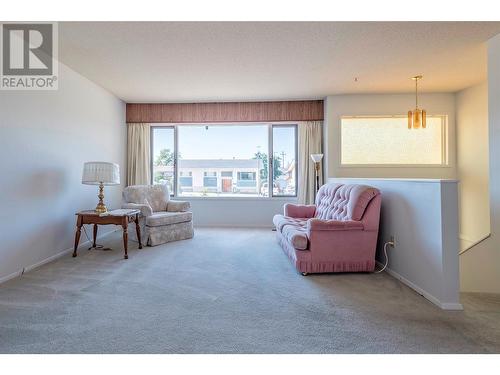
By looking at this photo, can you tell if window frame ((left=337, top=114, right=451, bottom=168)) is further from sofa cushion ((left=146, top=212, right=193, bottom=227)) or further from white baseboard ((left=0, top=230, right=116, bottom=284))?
white baseboard ((left=0, top=230, right=116, bottom=284))

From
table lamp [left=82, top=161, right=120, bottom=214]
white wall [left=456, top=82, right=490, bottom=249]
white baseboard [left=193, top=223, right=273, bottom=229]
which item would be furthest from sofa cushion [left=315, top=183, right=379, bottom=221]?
table lamp [left=82, top=161, right=120, bottom=214]

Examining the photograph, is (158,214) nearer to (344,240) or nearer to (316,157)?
(344,240)

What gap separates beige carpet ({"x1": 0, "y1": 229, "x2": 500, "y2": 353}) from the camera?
66.9 inches

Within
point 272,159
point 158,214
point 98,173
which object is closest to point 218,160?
point 272,159

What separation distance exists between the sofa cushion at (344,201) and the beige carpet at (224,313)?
685 millimetres

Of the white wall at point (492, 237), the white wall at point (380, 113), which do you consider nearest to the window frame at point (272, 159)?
the white wall at point (380, 113)

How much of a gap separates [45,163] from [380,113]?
5.24m

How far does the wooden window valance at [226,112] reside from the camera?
5.54 m

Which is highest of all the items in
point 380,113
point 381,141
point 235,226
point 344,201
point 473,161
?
point 380,113

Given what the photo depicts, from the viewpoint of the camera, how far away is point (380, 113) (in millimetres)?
5125

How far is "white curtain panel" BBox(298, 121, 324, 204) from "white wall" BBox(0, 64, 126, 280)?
12.0 ft

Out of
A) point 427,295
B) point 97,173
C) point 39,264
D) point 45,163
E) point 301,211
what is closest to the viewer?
point 427,295

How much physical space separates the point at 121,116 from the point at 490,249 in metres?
6.04

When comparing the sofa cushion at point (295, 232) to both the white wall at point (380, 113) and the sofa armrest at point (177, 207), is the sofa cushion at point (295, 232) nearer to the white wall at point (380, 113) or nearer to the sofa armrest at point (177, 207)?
the sofa armrest at point (177, 207)
